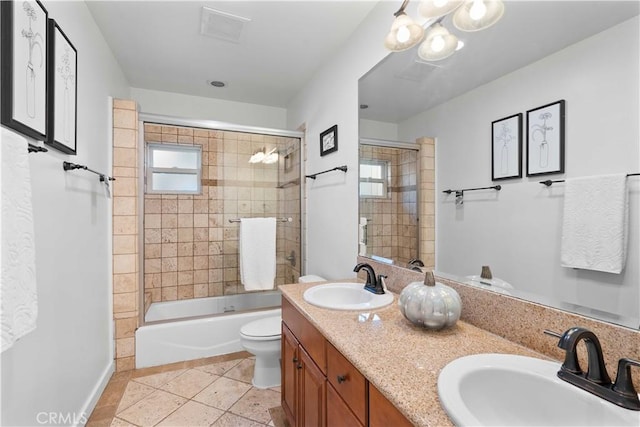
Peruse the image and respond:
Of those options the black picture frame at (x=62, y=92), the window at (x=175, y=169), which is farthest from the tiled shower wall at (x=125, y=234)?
the black picture frame at (x=62, y=92)

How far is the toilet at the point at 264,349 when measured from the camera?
1.99 m

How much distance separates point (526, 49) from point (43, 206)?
1988 mm

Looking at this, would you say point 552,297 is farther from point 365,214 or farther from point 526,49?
point 365,214

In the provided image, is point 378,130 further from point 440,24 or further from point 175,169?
point 175,169

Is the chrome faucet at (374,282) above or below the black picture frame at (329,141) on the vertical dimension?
below

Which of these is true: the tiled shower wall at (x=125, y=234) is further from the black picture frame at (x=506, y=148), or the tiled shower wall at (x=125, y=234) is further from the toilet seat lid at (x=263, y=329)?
the black picture frame at (x=506, y=148)

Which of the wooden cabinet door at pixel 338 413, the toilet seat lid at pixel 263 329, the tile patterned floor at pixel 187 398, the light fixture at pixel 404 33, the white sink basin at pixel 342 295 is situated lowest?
the tile patterned floor at pixel 187 398

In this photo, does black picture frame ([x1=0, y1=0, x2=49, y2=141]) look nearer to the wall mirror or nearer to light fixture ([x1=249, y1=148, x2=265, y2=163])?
the wall mirror

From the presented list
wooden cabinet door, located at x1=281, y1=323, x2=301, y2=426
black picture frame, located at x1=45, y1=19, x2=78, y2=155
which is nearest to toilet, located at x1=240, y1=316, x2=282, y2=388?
wooden cabinet door, located at x1=281, y1=323, x2=301, y2=426

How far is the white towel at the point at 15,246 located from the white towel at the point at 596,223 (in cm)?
160

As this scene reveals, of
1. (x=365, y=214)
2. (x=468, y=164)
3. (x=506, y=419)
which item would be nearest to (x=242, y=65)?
(x=365, y=214)

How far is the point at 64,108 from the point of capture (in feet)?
4.75

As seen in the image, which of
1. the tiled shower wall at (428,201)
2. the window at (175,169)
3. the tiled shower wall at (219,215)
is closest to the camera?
the tiled shower wall at (428,201)

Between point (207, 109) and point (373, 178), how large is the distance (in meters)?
2.40
